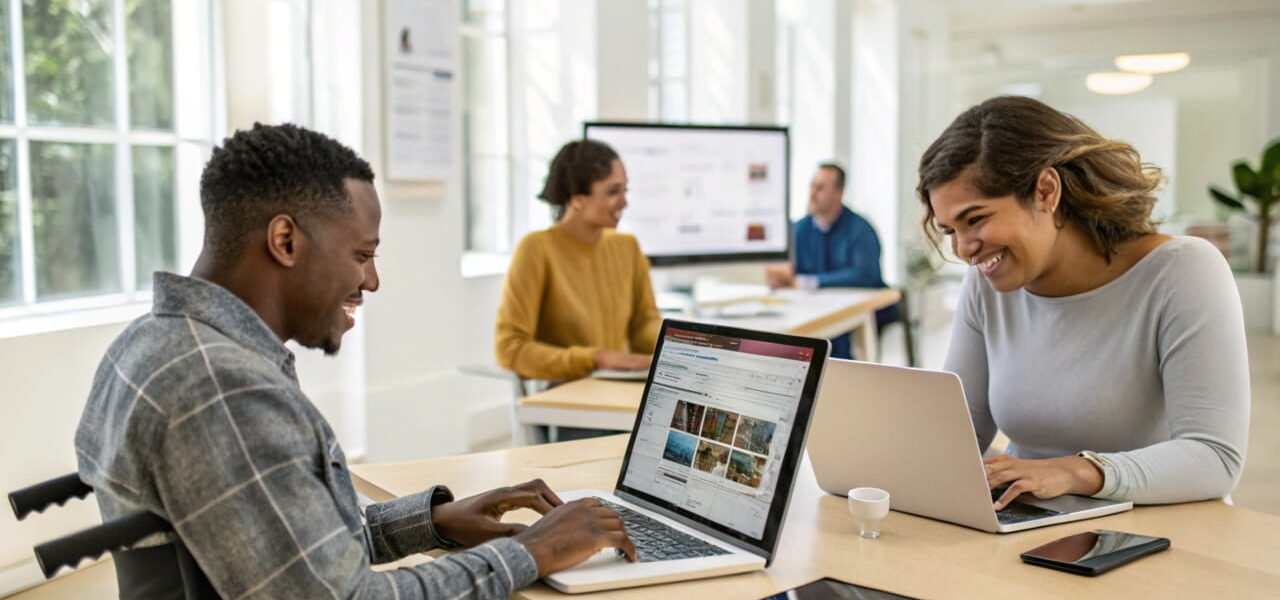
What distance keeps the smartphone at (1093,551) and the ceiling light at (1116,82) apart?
9742 mm

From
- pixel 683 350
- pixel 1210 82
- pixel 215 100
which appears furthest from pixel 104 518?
pixel 1210 82

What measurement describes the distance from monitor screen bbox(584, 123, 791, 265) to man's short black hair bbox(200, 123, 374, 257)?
2.50 m

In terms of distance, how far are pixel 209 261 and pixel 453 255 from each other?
3164 mm

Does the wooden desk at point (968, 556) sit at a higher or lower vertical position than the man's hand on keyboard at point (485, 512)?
lower

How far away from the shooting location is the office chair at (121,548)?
3.12 feet

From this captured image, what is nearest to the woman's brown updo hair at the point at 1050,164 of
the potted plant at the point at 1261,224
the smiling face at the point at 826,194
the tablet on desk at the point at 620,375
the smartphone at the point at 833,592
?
the smartphone at the point at 833,592

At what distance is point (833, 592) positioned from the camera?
4.08ft

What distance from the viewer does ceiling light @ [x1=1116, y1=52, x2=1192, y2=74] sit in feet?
32.5

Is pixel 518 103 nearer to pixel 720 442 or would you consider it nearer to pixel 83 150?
pixel 83 150

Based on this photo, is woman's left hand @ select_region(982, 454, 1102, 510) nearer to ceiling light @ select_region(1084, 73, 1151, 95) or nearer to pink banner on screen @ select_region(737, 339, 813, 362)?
pink banner on screen @ select_region(737, 339, 813, 362)

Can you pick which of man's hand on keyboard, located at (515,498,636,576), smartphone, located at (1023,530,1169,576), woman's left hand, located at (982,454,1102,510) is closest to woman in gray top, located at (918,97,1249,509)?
woman's left hand, located at (982,454,1102,510)

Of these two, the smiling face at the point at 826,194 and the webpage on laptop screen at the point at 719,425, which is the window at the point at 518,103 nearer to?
the smiling face at the point at 826,194

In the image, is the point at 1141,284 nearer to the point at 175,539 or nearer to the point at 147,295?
the point at 175,539

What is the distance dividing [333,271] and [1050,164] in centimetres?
106
